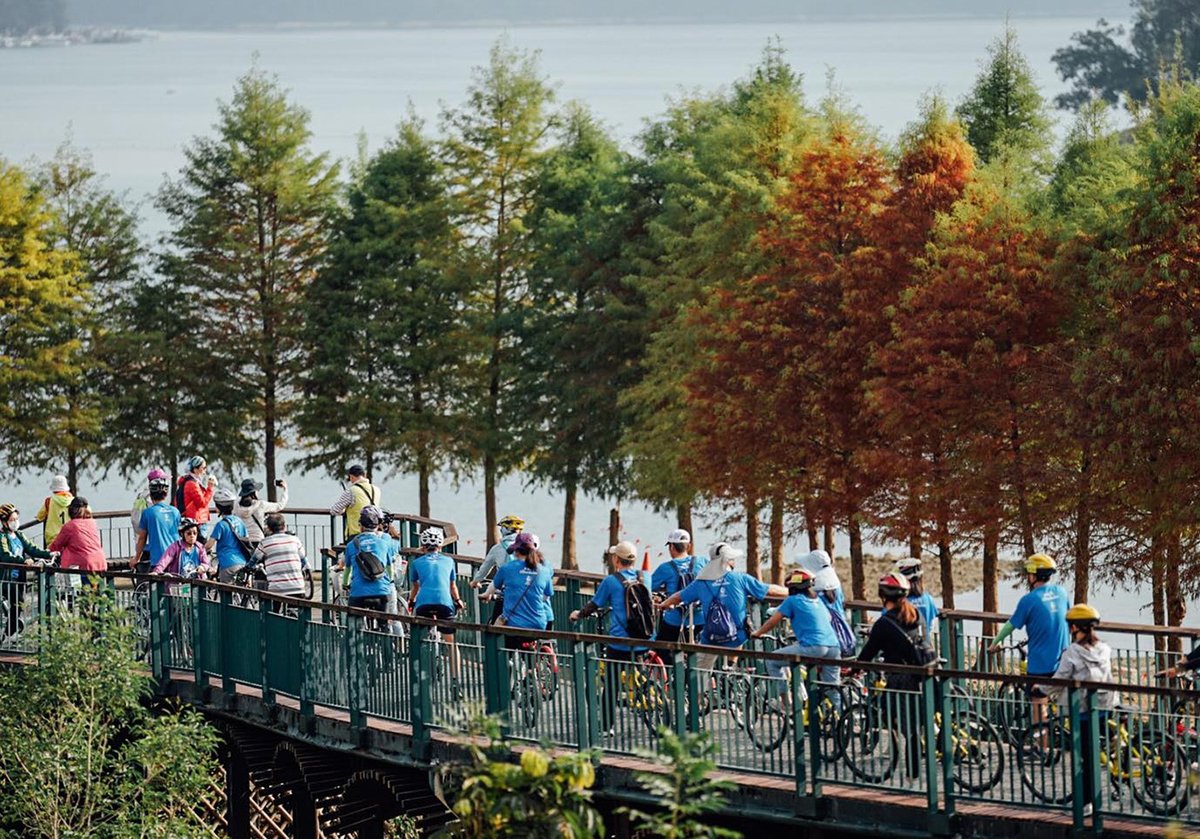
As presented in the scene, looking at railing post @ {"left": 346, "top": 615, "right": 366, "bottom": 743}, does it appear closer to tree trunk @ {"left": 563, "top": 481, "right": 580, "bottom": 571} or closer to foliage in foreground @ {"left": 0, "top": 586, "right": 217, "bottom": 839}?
foliage in foreground @ {"left": 0, "top": 586, "right": 217, "bottom": 839}

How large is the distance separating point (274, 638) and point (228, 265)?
39.8m

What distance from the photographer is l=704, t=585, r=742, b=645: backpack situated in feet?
62.9

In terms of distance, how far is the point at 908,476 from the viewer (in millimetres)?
40562

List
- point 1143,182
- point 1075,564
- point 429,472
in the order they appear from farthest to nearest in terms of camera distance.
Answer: point 429,472 < point 1075,564 < point 1143,182

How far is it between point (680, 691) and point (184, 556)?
8.80 m

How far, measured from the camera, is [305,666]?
21.6m

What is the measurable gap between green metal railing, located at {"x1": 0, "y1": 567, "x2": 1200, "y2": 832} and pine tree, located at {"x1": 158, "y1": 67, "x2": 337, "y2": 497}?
38.7 meters

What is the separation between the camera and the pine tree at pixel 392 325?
59344mm

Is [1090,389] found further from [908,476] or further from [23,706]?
[23,706]

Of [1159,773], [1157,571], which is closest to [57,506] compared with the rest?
[1159,773]

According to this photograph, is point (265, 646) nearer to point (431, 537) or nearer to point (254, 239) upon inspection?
point (431, 537)

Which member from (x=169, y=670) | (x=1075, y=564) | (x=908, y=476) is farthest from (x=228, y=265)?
(x=169, y=670)

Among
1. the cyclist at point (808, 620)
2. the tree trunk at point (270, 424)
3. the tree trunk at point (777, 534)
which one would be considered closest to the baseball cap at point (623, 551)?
the cyclist at point (808, 620)

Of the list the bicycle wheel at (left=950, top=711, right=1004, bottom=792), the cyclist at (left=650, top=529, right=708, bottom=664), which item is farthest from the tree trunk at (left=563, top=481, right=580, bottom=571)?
the bicycle wheel at (left=950, top=711, right=1004, bottom=792)
